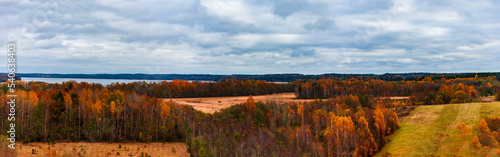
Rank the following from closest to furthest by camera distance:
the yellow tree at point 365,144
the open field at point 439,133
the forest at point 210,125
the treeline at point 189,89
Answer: the open field at point 439,133 < the yellow tree at point 365,144 < the forest at point 210,125 < the treeline at point 189,89

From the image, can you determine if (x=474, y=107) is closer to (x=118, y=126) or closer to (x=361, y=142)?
(x=361, y=142)

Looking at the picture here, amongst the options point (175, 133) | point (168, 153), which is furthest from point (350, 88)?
point (168, 153)

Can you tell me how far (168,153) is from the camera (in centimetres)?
6944

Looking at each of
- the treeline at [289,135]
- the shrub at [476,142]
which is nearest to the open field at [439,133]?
the shrub at [476,142]

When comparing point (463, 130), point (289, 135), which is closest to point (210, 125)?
point (289, 135)

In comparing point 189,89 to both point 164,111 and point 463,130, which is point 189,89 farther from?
point 463,130

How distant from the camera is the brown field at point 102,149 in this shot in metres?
64.8

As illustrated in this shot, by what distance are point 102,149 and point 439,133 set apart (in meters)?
71.8

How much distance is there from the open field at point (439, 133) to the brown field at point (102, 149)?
4552 centimetres

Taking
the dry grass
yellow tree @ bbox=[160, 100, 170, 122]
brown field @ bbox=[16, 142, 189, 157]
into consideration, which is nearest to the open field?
the dry grass

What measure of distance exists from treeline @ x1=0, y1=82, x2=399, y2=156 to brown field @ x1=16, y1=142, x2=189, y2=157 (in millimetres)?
3362

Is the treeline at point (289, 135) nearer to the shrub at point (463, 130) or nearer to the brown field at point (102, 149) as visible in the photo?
the brown field at point (102, 149)

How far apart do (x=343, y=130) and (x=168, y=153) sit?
40.3 m

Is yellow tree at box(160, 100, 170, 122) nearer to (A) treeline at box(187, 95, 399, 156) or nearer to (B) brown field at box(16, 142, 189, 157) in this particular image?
(B) brown field at box(16, 142, 189, 157)
